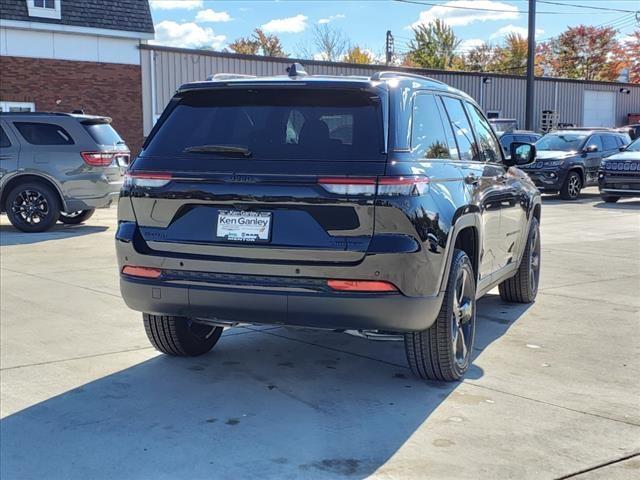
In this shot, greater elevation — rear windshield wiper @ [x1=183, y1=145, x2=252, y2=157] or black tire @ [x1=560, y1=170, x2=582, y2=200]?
rear windshield wiper @ [x1=183, y1=145, x2=252, y2=157]

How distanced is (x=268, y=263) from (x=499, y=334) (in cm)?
263

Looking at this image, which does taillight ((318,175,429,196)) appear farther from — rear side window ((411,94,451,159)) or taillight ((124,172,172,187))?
taillight ((124,172,172,187))

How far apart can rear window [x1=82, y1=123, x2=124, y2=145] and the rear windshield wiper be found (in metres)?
8.82

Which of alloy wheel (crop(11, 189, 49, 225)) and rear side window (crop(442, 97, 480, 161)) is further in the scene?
alloy wheel (crop(11, 189, 49, 225))

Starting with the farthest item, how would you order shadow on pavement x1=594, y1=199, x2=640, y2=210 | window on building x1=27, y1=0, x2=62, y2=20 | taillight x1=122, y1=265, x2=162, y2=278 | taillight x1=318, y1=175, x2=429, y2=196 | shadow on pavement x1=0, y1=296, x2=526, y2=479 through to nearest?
window on building x1=27, y1=0, x2=62, y2=20 → shadow on pavement x1=594, y1=199, x2=640, y2=210 → taillight x1=122, y1=265, x2=162, y2=278 → taillight x1=318, y1=175, x2=429, y2=196 → shadow on pavement x1=0, y1=296, x2=526, y2=479

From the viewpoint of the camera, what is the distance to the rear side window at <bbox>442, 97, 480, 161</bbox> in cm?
535

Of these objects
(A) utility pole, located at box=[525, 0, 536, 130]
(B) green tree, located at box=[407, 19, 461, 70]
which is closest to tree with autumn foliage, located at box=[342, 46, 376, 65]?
(B) green tree, located at box=[407, 19, 461, 70]

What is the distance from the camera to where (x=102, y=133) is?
1297cm

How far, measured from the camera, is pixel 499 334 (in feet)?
20.0

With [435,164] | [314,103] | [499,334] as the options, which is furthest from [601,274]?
[314,103]

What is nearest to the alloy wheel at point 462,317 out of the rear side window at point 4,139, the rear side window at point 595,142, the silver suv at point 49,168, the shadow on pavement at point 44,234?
the shadow on pavement at point 44,234

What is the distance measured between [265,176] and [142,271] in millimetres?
982

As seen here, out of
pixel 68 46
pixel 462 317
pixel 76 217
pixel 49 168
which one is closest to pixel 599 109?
pixel 68 46

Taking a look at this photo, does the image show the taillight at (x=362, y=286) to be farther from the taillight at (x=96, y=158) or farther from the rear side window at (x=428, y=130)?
the taillight at (x=96, y=158)
